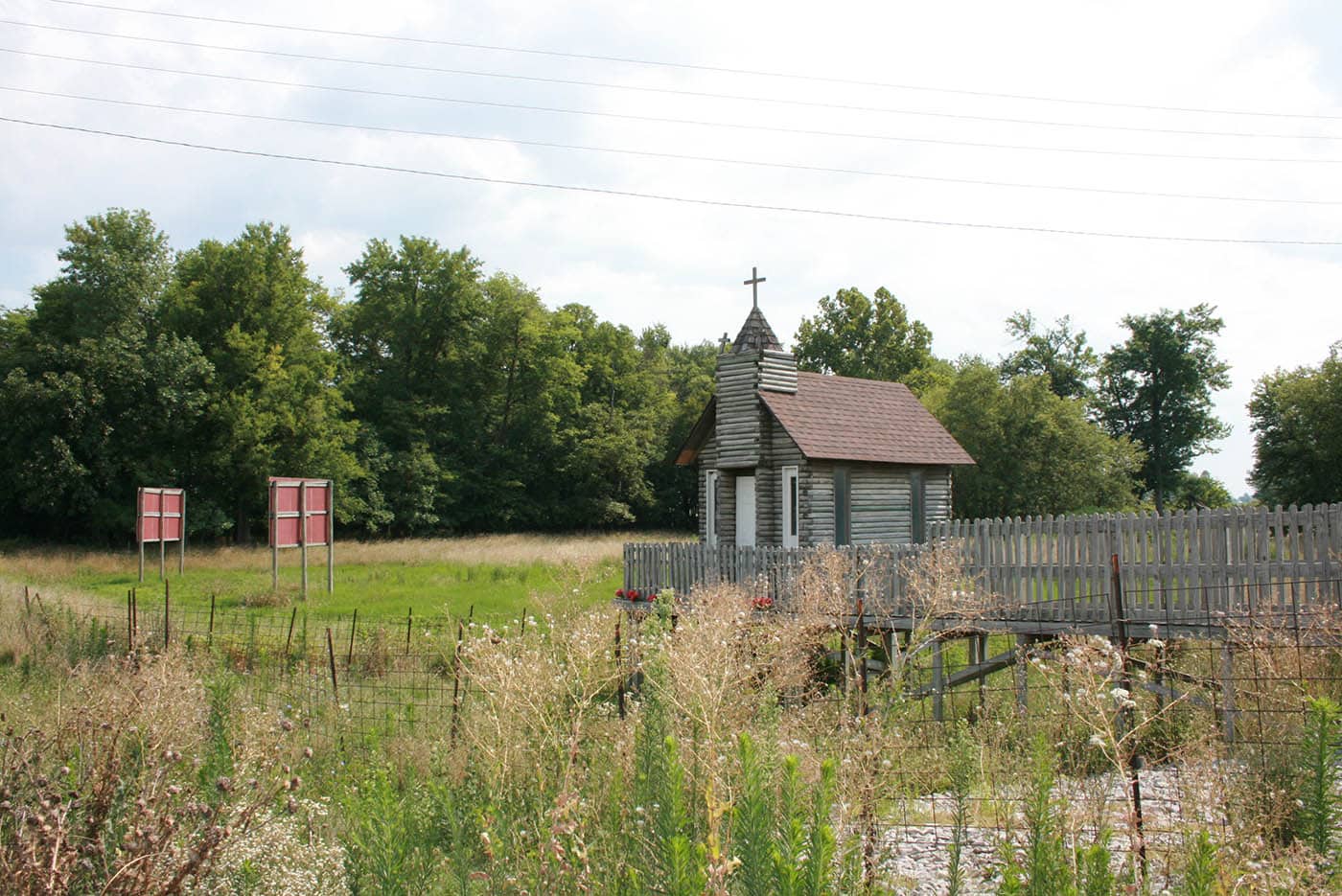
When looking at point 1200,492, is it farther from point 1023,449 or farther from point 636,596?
point 636,596

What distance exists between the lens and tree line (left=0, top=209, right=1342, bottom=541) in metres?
38.3

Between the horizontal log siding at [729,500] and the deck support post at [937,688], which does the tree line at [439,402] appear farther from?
the deck support post at [937,688]

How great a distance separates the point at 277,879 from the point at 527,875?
4.57 feet

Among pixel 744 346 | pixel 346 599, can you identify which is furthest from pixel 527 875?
pixel 346 599

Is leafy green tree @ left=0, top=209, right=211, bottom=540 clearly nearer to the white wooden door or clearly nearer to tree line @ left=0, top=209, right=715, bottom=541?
tree line @ left=0, top=209, right=715, bottom=541

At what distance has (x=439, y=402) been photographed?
52094mm

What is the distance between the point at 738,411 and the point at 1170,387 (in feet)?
146

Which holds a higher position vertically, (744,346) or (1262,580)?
(744,346)

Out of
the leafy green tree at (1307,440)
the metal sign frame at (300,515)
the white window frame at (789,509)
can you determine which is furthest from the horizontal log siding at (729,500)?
the leafy green tree at (1307,440)

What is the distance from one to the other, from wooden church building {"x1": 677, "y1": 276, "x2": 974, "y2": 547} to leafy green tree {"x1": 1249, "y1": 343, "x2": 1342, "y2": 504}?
24.1 metres

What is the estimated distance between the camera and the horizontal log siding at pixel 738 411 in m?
20.7

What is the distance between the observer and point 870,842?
384cm

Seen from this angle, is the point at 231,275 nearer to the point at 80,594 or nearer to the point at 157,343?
the point at 157,343

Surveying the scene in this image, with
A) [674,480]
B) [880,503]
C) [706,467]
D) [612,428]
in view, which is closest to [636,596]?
[706,467]
